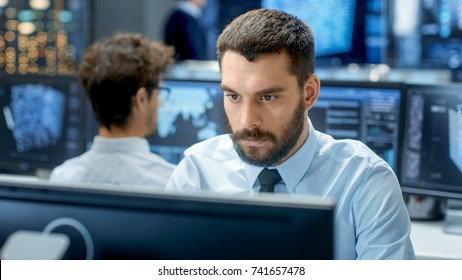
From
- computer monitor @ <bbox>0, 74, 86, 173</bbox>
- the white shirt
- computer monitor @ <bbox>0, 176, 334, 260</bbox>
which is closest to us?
computer monitor @ <bbox>0, 176, 334, 260</bbox>

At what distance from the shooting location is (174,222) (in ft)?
2.69

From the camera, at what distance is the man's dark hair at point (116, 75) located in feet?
7.15

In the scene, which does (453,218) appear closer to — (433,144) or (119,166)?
(433,144)

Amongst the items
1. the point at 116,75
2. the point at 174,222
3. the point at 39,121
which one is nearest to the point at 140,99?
the point at 116,75

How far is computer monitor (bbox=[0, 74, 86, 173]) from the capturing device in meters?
2.72

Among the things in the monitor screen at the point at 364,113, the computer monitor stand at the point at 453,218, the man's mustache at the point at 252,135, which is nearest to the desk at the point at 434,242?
the computer monitor stand at the point at 453,218

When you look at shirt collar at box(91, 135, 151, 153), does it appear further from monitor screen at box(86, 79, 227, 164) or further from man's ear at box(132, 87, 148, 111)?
monitor screen at box(86, 79, 227, 164)

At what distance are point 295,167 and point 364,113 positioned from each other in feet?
2.58

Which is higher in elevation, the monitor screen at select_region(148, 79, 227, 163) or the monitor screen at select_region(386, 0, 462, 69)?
the monitor screen at select_region(386, 0, 462, 69)

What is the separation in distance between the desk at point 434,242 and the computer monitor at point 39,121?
47.7 inches

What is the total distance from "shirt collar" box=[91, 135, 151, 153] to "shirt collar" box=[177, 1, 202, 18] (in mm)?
2562

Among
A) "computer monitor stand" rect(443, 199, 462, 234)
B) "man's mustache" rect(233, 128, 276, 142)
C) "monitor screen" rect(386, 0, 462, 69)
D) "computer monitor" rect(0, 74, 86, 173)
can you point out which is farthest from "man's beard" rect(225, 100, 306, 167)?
"monitor screen" rect(386, 0, 462, 69)
